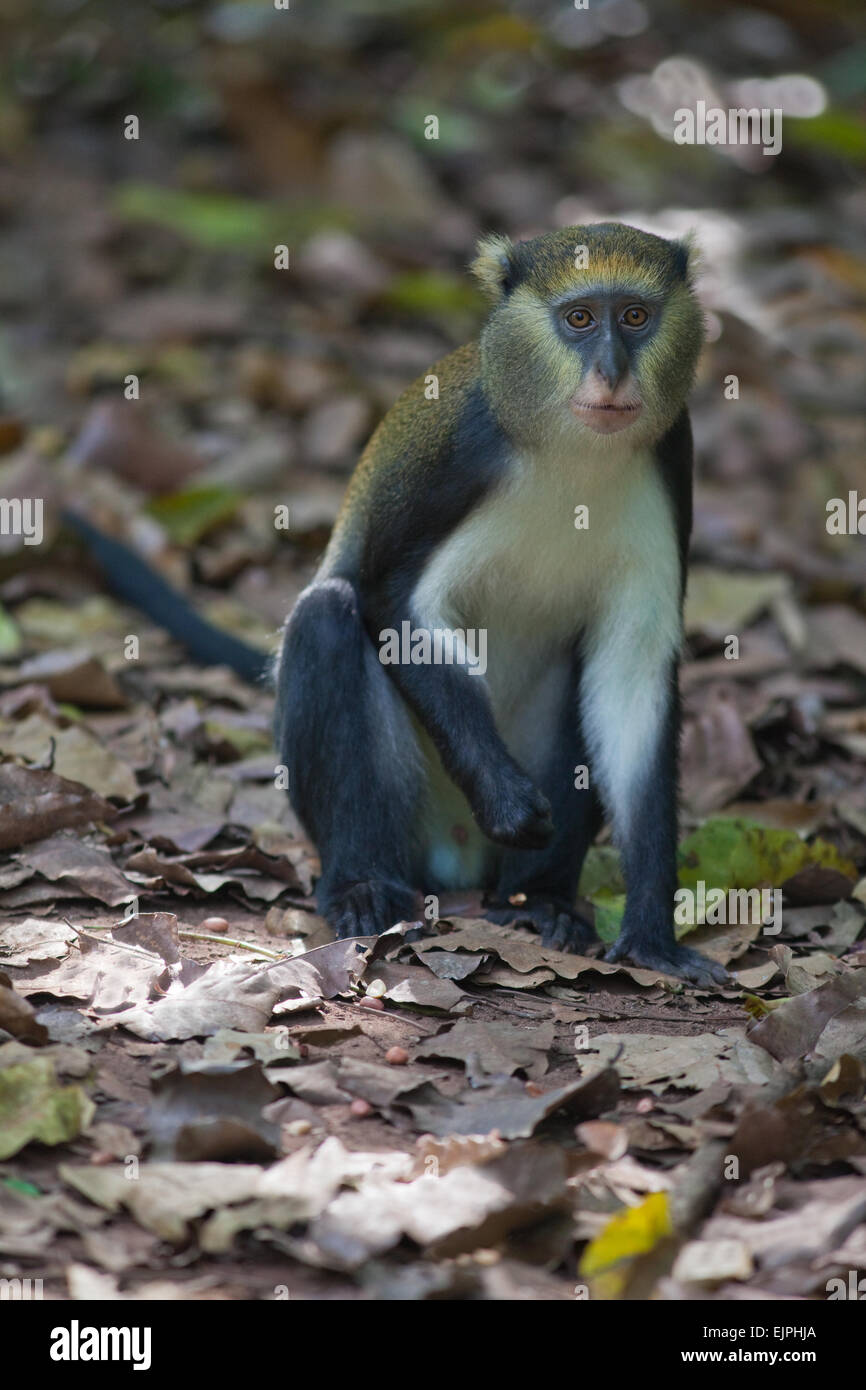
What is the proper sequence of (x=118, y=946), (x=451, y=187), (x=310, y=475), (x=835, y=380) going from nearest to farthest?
(x=118, y=946), (x=310, y=475), (x=835, y=380), (x=451, y=187)

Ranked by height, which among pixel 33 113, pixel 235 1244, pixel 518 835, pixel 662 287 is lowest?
pixel 235 1244

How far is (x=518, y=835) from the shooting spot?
5.96 meters

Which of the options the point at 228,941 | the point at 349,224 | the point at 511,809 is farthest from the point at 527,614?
the point at 349,224

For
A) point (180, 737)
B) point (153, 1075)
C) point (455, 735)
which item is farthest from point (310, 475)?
point (153, 1075)

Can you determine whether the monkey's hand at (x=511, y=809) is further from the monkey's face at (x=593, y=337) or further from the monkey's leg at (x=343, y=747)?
the monkey's face at (x=593, y=337)

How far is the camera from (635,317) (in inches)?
227

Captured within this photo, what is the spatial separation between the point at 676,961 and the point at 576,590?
1.49m

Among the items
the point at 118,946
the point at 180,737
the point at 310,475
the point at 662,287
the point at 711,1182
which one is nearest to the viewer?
the point at 711,1182

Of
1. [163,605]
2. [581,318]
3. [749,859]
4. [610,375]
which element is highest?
[581,318]

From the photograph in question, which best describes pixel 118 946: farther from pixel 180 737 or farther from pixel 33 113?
pixel 33 113

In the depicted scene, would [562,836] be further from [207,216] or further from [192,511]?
[207,216]

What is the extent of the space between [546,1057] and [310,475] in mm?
6698

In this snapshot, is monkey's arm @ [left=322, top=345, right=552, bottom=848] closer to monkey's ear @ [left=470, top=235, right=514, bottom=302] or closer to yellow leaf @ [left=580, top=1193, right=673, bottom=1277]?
monkey's ear @ [left=470, top=235, right=514, bottom=302]

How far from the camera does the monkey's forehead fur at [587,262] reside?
5738 millimetres
